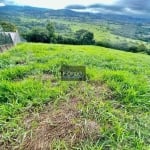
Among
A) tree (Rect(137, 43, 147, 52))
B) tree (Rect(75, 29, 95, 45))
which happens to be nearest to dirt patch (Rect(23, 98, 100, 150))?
tree (Rect(75, 29, 95, 45))

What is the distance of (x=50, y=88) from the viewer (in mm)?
3312

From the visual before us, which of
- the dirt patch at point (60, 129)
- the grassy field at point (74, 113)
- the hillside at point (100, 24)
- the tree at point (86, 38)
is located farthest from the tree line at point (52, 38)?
the dirt patch at point (60, 129)

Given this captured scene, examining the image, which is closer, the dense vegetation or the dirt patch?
the dirt patch

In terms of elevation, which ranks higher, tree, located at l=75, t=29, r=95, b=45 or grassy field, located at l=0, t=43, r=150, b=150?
grassy field, located at l=0, t=43, r=150, b=150

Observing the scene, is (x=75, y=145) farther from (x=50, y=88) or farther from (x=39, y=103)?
(x=50, y=88)

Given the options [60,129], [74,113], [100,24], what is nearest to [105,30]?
[100,24]

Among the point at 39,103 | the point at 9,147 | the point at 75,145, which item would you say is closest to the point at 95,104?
the point at 39,103

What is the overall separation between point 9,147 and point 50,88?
120cm

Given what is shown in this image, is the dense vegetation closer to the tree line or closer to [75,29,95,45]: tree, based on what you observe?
the tree line

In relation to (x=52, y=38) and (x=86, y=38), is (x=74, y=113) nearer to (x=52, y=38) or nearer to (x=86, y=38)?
(x=52, y=38)

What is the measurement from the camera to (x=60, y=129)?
2459 mm

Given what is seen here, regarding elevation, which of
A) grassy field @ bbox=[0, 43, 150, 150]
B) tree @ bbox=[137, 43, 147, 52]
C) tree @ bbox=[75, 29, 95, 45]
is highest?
grassy field @ bbox=[0, 43, 150, 150]

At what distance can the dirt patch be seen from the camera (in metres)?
2.27

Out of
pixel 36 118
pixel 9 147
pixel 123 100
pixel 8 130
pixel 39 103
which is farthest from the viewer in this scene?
pixel 123 100
